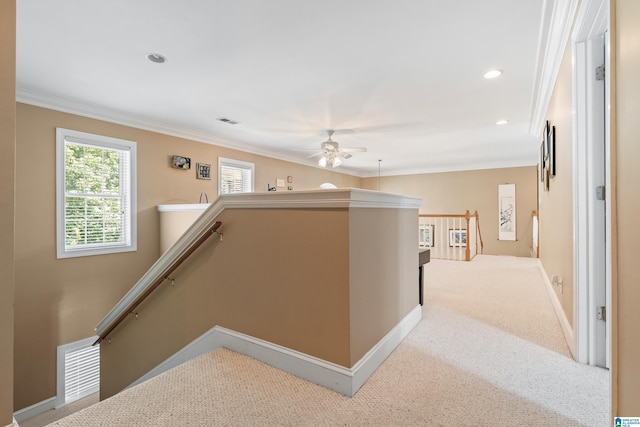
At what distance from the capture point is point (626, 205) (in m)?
1.08

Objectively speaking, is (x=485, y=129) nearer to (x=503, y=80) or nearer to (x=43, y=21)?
(x=503, y=80)

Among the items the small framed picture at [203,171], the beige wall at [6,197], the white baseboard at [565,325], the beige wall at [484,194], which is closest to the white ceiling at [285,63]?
the small framed picture at [203,171]

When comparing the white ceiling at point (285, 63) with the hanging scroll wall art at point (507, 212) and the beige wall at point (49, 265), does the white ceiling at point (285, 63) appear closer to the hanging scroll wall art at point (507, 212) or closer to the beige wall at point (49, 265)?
the beige wall at point (49, 265)

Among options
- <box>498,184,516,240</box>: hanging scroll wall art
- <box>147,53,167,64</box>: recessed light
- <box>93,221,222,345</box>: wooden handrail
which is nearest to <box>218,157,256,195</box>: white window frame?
<box>147,53,167,64</box>: recessed light

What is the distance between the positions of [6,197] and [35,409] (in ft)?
13.1

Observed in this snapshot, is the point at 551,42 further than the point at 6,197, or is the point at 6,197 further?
the point at 551,42

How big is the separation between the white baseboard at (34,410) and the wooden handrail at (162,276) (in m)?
1.63

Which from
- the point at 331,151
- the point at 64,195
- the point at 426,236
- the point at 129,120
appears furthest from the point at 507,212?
the point at 64,195

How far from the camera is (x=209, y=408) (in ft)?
5.08

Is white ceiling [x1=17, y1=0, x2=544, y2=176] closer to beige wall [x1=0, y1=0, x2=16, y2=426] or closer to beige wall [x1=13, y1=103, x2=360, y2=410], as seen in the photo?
beige wall [x1=13, y1=103, x2=360, y2=410]

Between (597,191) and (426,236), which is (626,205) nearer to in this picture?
(597,191)

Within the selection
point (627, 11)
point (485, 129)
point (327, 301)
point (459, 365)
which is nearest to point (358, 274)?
point (327, 301)

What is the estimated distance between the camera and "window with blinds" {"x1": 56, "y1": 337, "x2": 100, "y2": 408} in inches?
148

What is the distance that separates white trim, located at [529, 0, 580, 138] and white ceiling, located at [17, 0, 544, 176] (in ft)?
0.17
